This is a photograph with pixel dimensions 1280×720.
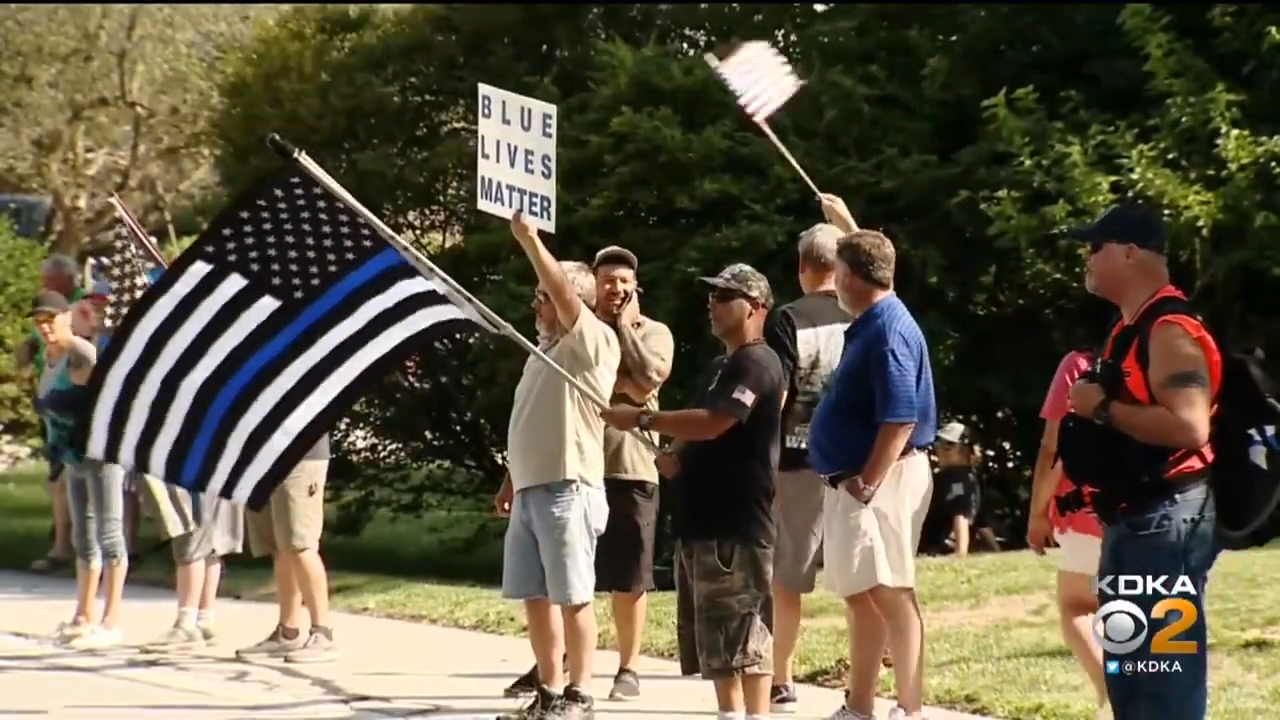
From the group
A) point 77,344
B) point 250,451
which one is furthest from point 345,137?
point 250,451

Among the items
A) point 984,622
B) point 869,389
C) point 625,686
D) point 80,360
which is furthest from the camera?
point 80,360

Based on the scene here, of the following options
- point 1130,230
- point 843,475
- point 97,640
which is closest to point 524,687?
point 843,475

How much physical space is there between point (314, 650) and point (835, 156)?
648 centimetres

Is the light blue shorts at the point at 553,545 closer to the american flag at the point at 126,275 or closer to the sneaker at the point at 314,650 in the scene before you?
the sneaker at the point at 314,650

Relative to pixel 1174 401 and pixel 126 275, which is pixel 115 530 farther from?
pixel 1174 401

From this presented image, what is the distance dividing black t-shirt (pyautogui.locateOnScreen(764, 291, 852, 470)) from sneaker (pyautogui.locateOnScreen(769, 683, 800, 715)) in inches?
Result: 36.1

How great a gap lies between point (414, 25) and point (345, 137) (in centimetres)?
106

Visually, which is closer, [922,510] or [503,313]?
[922,510]

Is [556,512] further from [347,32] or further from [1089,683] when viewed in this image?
[347,32]

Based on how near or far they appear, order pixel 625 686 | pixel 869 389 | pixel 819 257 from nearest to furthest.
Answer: pixel 869 389, pixel 819 257, pixel 625 686

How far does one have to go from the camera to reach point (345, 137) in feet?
53.7

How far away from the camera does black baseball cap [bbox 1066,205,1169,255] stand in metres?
5.55

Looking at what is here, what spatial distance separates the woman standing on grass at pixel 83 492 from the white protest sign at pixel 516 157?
3708 mm

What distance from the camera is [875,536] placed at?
7371 mm
